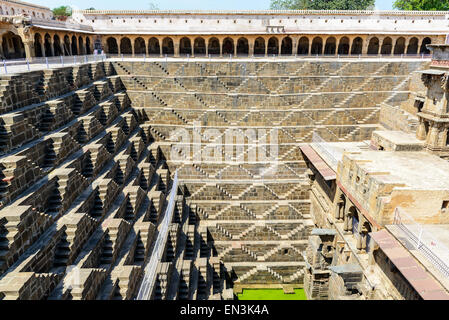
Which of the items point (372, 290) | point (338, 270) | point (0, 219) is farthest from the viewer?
point (338, 270)

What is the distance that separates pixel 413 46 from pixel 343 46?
23.3 ft

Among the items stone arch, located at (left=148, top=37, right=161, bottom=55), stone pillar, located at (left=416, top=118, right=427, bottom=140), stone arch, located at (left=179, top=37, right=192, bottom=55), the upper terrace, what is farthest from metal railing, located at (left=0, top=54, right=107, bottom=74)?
stone pillar, located at (left=416, top=118, right=427, bottom=140)

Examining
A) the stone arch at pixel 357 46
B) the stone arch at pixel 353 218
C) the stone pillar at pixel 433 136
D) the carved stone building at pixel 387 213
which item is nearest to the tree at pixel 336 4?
the stone arch at pixel 357 46

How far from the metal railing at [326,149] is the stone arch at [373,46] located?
19.7 meters

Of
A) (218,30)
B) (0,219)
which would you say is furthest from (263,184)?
(218,30)

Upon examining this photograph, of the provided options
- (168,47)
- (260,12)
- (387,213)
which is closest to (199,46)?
(168,47)

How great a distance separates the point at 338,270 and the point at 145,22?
2925cm

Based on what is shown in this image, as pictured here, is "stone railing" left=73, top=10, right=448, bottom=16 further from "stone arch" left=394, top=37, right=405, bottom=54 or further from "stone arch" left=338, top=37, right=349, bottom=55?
"stone arch" left=338, top=37, right=349, bottom=55

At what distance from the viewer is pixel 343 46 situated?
112 ft

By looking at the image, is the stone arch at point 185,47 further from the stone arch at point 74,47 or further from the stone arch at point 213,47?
the stone arch at point 74,47

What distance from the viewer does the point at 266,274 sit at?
17.1m

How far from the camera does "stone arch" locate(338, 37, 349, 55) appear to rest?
33787 mm

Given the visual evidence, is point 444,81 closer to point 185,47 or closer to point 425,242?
point 425,242

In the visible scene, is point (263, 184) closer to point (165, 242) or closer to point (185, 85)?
point (165, 242)
